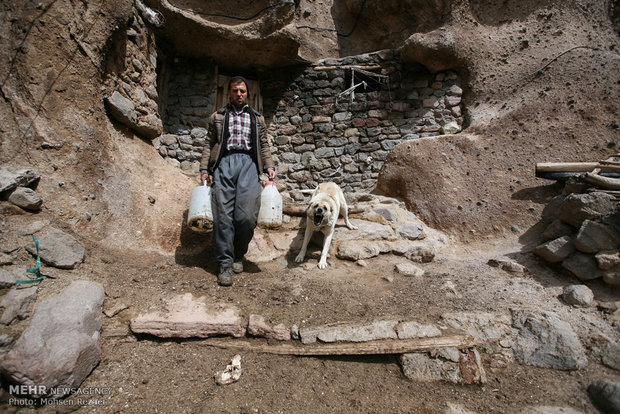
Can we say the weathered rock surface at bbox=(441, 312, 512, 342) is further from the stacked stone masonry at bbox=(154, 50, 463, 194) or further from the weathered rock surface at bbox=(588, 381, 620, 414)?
the stacked stone masonry at bbox=(154, 50, 463, 194)

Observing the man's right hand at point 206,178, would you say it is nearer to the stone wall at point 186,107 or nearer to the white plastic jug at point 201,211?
the white plastic jug at point 201,211

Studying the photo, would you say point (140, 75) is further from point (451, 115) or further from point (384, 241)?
point (451, 115)

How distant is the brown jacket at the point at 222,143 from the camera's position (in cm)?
316

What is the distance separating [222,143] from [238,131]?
0.68 ft

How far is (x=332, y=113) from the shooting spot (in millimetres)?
6789

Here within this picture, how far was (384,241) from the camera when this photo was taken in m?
3.94

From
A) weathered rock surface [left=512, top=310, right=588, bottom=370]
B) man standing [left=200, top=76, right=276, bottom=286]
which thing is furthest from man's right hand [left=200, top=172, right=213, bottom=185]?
weathered rock surface [left=512, top=310, right=588, bottom=370]

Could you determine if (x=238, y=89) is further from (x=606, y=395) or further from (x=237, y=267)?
(x=606, y=395)

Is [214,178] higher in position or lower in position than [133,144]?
lower

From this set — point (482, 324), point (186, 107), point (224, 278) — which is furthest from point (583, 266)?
point (186, 107)

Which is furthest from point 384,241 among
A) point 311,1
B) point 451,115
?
point 311,1

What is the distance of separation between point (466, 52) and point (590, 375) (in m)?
5.98

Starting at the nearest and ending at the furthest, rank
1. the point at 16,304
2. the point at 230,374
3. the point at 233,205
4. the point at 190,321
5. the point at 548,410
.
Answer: the point at 548,410, the point at 16,304, the point at 230,374, the point at 190,321, the point at 233,205

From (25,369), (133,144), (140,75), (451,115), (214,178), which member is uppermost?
(451,115)
